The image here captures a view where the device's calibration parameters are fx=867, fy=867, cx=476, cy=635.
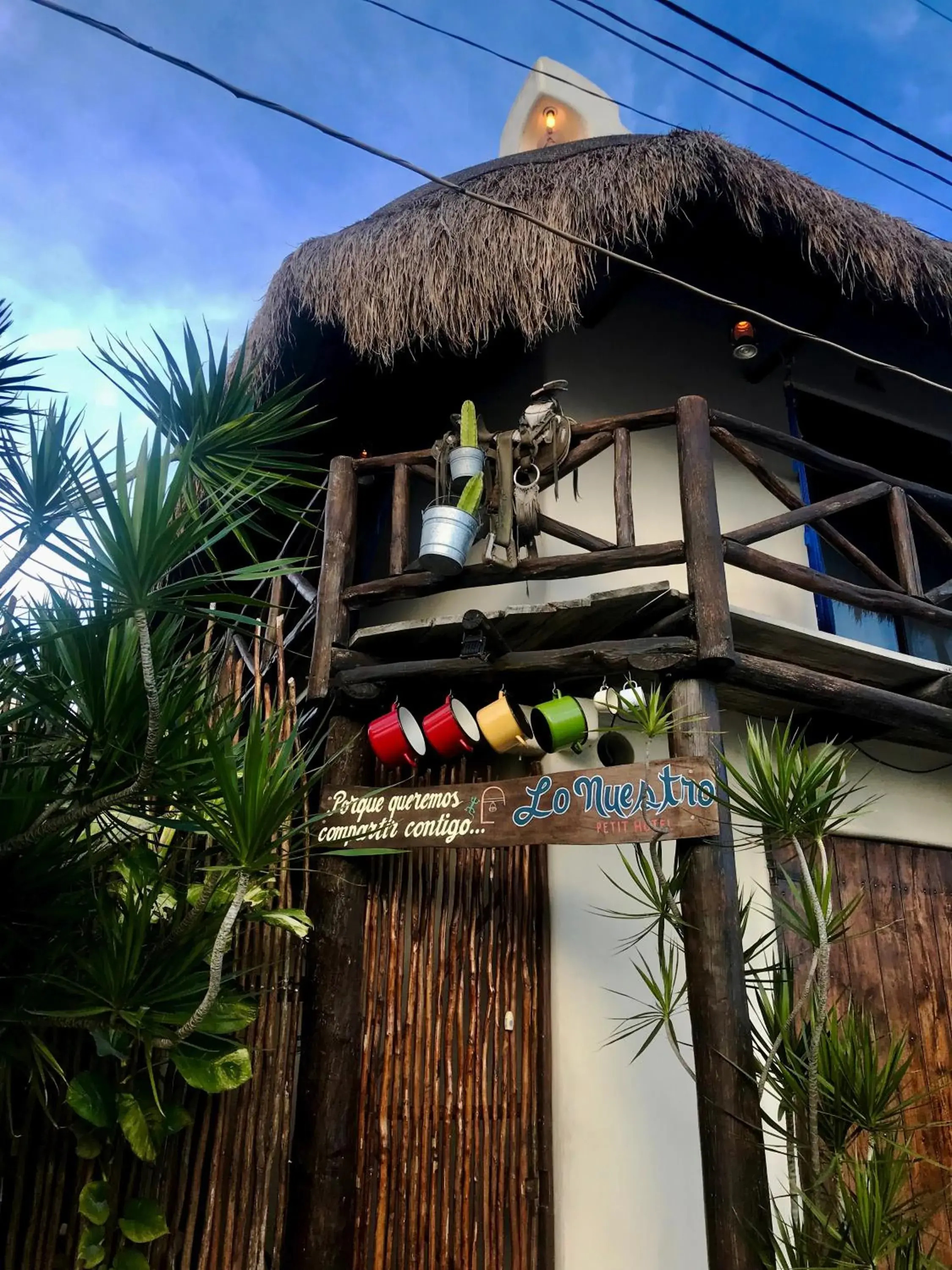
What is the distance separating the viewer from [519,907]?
310 centimetres

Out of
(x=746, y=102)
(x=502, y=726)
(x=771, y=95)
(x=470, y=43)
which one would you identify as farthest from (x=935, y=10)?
(x=502, y=726)

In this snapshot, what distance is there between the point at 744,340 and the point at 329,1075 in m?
3.50

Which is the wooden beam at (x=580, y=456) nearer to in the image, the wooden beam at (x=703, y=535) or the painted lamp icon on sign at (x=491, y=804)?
the wooden beam at (x=703, y=535)

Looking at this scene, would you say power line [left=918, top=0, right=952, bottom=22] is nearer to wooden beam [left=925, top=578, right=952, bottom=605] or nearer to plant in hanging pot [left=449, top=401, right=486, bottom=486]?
wooden beam [left=925, top=578, right=952, bottom=605]

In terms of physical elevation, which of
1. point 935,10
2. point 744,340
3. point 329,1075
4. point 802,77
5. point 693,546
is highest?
point 935,10

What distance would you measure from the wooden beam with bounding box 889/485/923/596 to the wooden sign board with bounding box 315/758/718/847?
137 centimetres

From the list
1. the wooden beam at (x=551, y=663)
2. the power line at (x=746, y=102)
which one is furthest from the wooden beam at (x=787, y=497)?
the power line at (x=746, y=102)

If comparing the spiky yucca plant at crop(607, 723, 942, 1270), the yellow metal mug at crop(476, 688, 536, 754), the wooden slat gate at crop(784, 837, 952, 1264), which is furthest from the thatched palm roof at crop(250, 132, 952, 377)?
the wooden slat gate at crop(784, 837, 952, 1264)

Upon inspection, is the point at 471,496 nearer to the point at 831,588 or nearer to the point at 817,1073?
the point at 831,588

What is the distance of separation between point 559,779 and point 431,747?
60 centimetres

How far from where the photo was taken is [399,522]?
3.22m

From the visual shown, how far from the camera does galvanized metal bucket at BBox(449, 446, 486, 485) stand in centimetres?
308

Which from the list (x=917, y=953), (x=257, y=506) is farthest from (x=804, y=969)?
(x=257, y=506)

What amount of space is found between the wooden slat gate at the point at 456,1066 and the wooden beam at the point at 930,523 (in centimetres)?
202
